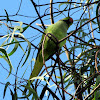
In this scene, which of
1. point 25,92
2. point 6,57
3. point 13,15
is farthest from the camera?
point 13,15

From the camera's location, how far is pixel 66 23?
1.13 m

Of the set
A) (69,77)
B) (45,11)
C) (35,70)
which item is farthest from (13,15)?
(69,77)

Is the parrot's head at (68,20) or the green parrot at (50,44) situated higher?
the parrot's head at (68,20)

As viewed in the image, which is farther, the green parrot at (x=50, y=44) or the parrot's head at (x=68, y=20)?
the parrot's head at (x=68, y=20)

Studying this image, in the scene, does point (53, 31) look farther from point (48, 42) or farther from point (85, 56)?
point (85, 56)

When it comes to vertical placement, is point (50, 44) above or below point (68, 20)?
below

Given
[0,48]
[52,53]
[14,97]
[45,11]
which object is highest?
[45,11]

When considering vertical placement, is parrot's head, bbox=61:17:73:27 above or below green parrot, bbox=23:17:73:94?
above

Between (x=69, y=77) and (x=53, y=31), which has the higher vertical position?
(x=53, y=31)

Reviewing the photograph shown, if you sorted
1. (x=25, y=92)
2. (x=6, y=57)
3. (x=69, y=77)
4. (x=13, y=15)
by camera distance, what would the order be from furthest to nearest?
(x=69, y=77), (x=13, y=15), (x=25, y=92), (x=6, y=57)

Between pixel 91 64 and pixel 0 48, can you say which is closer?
pixel 0 48

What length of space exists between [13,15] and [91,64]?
1.21ft

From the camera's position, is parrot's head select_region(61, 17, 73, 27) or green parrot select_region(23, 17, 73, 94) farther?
parrot's head select_region(61, 17, 73, 27)

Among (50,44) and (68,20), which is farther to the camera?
(68,20)
